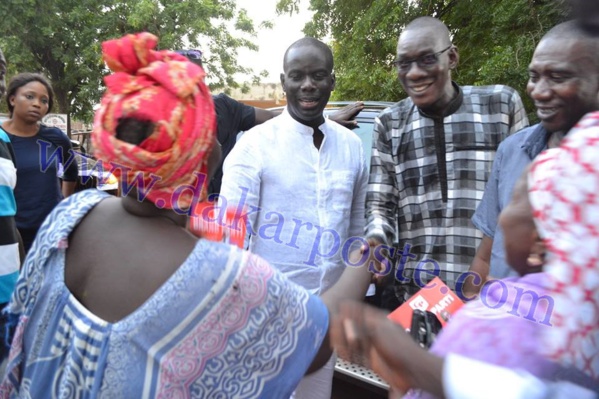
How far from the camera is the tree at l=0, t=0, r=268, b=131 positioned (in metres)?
17.1

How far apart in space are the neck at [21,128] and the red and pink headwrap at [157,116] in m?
2.88

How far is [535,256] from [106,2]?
20.0 meters

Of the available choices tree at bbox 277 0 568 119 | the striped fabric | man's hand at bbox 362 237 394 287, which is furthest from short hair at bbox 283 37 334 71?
tree at bbox 277 0 568 119

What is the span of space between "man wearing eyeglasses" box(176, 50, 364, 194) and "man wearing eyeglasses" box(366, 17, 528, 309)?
83 cm

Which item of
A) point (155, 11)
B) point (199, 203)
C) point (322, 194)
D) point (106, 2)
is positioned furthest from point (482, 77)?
point (106, 2)

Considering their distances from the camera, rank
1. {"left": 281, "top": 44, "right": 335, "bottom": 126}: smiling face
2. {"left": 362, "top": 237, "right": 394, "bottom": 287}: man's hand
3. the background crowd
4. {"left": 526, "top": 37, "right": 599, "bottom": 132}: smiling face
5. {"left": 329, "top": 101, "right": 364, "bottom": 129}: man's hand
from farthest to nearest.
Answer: {"left": 329, "top": 101, "right": 364, "bottom": 129}: man's hand → {"left": 281, "top": 44, "right": 335, "bottom": 126}: smiling face → {"left": 362, "top": 237, "right": 394, "bottom": 287}: man's hand → {"left": 526, "top": 37, "right": 599, "bottom": 132}: smiling face → the background crowd

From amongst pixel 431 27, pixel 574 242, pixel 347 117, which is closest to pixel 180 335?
pixel 574 242

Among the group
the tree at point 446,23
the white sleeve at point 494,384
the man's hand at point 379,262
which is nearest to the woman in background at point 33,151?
the man's hand at point 379,262

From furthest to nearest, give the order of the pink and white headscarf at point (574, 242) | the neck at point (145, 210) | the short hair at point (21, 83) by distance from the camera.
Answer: the short hair at point (21, 83) < the neck at point (145, 210) < the pink and white headscarf at point (574, 242)

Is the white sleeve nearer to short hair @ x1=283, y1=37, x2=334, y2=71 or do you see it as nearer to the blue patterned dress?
the blue patterned dress

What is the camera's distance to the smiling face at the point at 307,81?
2.82 meters

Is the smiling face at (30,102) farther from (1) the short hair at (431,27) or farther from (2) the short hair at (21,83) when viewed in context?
(1) the short hair at (431,27)

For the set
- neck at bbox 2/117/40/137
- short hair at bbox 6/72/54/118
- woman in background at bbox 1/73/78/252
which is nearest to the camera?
woman in background at bbox 1/73/78/252

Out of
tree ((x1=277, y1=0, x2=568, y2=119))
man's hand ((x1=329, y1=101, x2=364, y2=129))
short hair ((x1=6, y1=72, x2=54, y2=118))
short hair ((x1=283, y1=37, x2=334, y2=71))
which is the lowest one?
man's hand ((x1=329, y1=101, x2=364, y2=129))
